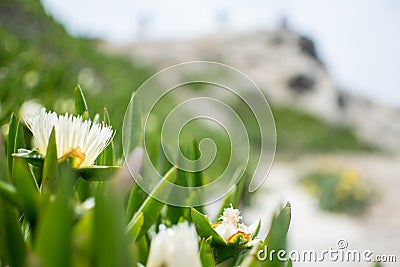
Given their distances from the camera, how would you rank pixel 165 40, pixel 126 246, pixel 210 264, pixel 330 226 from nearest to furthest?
pixel 126 246 < pixel 210 264 < pixel 330 226 < pixel 165 40

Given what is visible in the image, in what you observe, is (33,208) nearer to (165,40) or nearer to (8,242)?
(8,242)

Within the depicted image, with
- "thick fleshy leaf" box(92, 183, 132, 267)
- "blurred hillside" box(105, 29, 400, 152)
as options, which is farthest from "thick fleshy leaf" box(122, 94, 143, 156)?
"blurred hillside" box(105, 29, 400, 152)

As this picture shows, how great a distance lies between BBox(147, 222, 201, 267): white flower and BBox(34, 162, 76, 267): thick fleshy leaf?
7 centimetres

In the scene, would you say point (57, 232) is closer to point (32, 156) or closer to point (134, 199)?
point (32, 156)

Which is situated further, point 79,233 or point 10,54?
point 10,54

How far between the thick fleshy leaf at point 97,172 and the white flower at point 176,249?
13 centimetres

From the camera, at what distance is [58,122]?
470 millimetres

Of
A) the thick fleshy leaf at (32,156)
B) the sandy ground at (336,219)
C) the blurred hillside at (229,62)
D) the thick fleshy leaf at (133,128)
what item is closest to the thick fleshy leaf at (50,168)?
Result: the thick fleshy leaf at (32,156)

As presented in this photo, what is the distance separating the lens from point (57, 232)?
11.1 inches

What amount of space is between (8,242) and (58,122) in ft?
0.55

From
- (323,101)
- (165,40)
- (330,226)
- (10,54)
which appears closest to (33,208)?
(10,54)

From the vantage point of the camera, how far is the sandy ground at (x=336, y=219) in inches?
147

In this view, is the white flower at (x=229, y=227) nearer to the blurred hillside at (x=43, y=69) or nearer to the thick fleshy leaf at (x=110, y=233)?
the thick fleshy leaf at (x=110, y=233)

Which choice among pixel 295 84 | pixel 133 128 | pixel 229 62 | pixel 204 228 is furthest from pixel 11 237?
pixel 229 62
